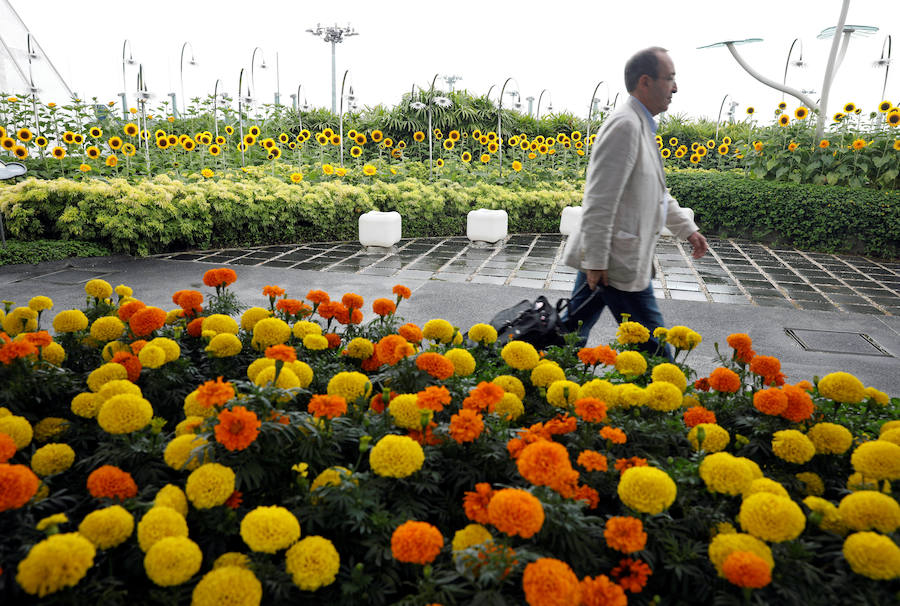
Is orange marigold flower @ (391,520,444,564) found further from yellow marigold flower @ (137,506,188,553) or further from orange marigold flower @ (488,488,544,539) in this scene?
yellow marigold flower @ (137,506,188,553)

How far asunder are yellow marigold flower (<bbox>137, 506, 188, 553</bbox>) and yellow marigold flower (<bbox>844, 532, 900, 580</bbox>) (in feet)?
3.91

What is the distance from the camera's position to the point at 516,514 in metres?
1.00

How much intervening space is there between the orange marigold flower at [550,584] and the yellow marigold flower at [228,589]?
1.52 feet

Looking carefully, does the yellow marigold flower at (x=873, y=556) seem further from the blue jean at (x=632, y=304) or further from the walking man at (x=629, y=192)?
the blue jean at (x=632, y=304)

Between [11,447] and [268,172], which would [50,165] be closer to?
[268,172]

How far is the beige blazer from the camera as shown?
2488mm

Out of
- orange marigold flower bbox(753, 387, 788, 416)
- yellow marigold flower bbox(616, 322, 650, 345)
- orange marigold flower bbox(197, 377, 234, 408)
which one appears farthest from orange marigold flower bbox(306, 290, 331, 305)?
orange marigold flower bbox(753, 387, 788, 416)

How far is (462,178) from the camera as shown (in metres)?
10.1

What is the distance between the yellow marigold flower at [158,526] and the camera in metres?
1.02

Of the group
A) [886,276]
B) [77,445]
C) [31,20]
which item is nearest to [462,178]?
[886,276]

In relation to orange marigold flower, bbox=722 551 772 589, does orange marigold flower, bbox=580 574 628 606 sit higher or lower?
lower

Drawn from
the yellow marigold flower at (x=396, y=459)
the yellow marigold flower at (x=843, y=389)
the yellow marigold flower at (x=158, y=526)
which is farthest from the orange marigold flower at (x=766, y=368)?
the yellow marigold flower at (x=158, y=526)

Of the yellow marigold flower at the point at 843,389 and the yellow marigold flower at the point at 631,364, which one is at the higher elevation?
the yellow marigold flower at the point at 843,389

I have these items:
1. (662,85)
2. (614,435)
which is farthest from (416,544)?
(662,85)
